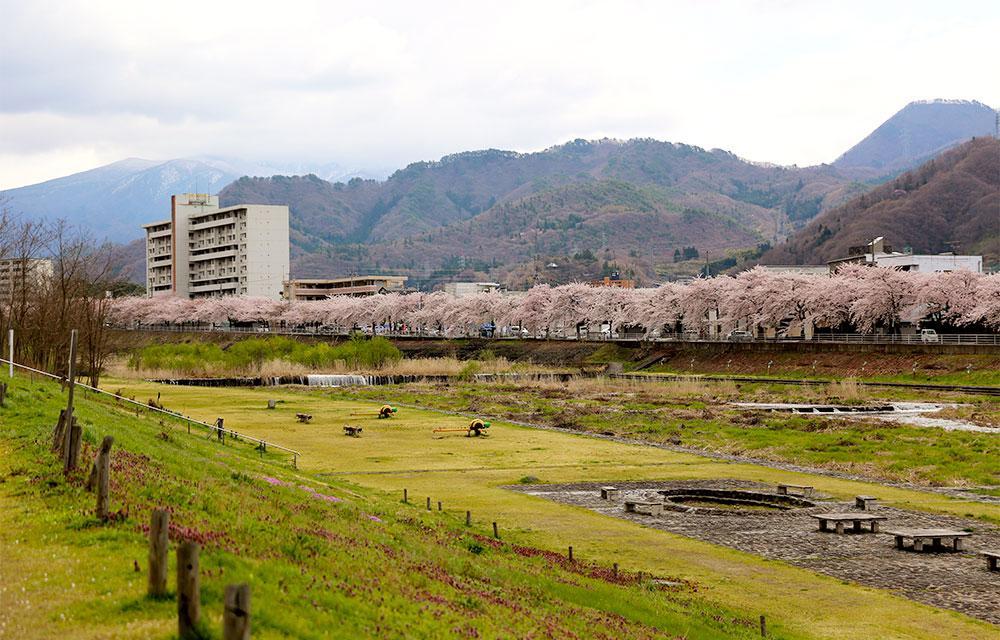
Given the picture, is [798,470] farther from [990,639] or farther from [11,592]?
[11,592]

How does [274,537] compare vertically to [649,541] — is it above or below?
above

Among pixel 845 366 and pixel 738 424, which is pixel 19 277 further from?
pixel 845 366

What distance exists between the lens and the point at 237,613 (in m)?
8.70

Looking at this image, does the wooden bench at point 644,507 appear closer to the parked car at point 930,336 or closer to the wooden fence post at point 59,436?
A: the wooden fence post at point 59,436

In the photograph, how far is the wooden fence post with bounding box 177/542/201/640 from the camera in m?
9.94

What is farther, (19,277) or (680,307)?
(680,307)

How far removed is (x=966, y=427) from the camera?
47.5 meters

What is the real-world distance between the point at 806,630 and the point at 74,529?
38.7 feet

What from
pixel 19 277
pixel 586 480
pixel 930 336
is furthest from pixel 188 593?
pixel 930 336

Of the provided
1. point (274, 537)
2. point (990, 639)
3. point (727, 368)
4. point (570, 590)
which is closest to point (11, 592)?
point (274, 537)

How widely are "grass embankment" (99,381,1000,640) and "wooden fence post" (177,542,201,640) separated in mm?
6330

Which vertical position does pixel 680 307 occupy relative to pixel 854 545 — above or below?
above

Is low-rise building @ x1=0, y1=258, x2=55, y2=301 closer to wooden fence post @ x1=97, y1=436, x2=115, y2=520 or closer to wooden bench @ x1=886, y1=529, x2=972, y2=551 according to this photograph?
wooden fence post @ x1=97, y1=436, x2=115, y2=520

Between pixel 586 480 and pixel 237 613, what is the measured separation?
27.1m
